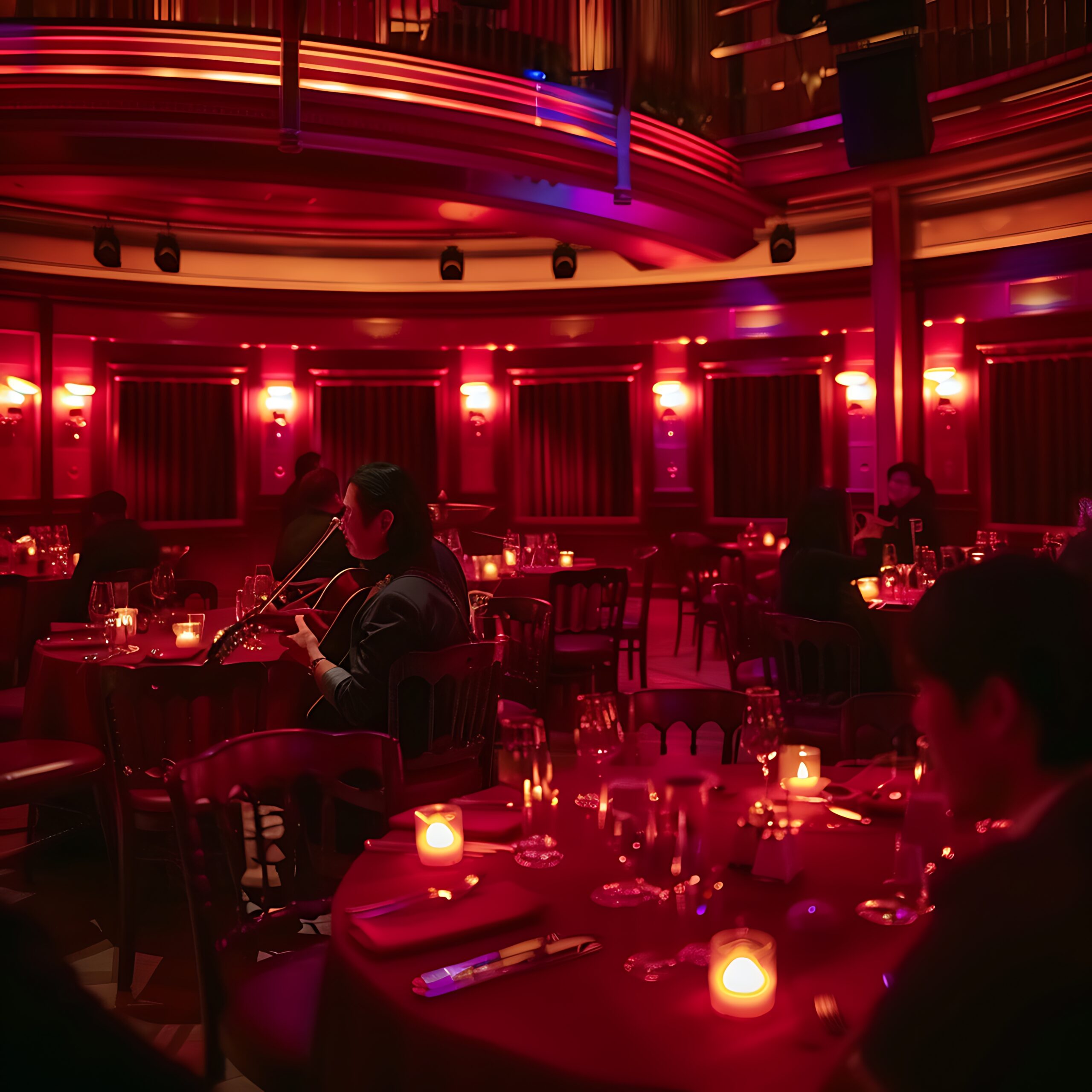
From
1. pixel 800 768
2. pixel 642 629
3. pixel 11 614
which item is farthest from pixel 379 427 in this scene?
pixel 800 768

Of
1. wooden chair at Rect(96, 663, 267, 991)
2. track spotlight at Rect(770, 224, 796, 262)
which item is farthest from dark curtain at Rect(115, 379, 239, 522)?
wooden chair at Rect(96, 663, 267, 991)

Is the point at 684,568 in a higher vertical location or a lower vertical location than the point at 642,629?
higher

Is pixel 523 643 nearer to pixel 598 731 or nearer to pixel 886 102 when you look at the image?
pixel 598 731

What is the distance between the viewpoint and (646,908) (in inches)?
64.5

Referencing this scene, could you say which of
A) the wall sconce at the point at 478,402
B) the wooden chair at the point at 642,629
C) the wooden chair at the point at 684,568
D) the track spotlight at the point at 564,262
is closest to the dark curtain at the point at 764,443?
the wooden chair at the point at 684,568

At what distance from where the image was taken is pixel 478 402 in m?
11.5

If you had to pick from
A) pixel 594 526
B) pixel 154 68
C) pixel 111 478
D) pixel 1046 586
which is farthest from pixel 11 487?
pixel 1046 586

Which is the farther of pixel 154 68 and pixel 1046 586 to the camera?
pixel 154 68

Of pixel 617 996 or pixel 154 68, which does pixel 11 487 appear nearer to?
pixel 154 68

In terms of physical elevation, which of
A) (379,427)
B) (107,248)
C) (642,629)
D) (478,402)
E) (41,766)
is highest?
(107,248)

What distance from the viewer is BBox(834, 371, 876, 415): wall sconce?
10141mm

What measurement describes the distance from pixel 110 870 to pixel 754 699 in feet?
10.0

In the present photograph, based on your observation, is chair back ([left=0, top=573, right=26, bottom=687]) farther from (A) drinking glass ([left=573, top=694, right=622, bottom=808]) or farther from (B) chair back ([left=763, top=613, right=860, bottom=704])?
(A) drinking glass ([left=573, top=694, right=622, bottom=808])

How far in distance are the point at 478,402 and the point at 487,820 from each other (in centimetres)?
965
